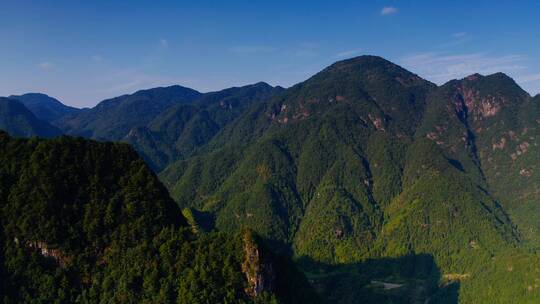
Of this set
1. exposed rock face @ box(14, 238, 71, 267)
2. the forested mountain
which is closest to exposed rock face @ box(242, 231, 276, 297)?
the forested mountain

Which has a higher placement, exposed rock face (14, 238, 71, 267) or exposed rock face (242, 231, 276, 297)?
exposed rock face (14, 238, 71, 267)

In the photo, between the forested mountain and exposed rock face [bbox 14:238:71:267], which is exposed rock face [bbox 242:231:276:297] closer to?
the forested mountain

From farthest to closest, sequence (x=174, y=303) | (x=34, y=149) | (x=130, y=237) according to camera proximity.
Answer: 1. (x=34, y=149)
2. (x=130, y=237)
3. (x=174, y=303)

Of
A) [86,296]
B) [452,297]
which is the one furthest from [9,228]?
[452,297]

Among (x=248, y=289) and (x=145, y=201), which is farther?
(x=145, y=201)

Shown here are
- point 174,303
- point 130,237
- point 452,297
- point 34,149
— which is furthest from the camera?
point 452,297

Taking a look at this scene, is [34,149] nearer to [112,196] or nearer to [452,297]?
[112,196]

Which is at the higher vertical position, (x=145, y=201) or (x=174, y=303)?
(x=145, y=201)
